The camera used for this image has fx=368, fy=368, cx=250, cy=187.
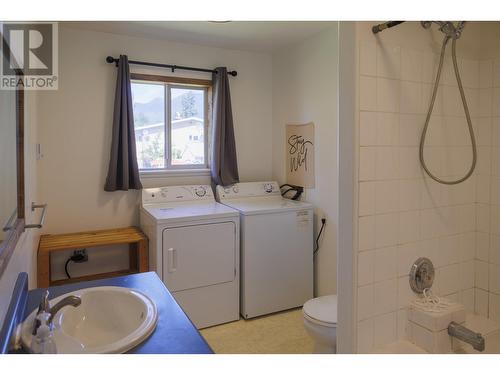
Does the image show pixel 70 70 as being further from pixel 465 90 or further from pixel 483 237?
pixel 483 237

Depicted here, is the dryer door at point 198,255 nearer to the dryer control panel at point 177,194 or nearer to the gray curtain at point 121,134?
the dryer control panel at point 177,194

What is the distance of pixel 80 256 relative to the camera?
9.80 ft

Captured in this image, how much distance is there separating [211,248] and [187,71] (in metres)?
1.64

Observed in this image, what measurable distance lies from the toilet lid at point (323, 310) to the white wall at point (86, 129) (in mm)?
1747

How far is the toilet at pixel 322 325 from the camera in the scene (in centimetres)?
199

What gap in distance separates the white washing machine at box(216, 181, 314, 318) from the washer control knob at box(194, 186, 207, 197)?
27 centimetres

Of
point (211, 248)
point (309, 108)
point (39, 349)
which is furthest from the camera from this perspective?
point (309, 108)

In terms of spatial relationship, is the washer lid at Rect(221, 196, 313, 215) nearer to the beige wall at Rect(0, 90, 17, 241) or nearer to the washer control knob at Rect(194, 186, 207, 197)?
the washer control knob at Rect(194, 186, 207, 197)

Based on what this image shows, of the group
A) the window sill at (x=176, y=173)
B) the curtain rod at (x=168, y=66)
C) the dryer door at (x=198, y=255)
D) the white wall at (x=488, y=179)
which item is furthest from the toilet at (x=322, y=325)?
the curtain rod at (x=168, y=66)

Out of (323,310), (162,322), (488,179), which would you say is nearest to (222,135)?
(323,310)

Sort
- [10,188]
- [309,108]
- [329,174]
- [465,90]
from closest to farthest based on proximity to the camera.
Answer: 1. [10,188]
2. [465,90]
3. [329,174]
4. [309,108]

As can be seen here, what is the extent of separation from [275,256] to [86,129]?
6.13ft
